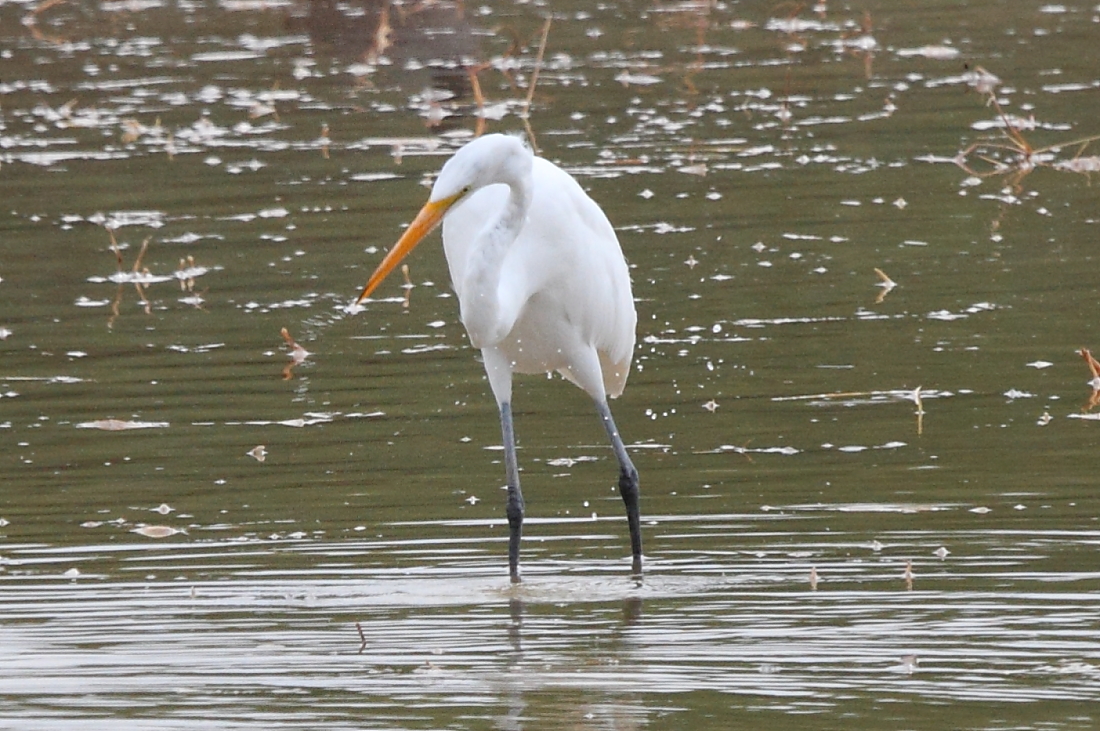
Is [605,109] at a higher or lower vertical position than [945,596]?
lower

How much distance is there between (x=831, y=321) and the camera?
1038 cm

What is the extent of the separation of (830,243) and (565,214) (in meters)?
4.78

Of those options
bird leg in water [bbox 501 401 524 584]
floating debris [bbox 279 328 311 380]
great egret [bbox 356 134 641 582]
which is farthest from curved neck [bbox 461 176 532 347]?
floating debris [bbox 279 328 311 380]

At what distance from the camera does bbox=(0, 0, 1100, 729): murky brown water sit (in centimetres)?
596

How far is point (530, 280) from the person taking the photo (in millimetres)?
7449

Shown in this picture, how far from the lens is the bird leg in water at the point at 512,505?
24.1 ft

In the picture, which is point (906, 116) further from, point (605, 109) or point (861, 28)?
point (861, 28)

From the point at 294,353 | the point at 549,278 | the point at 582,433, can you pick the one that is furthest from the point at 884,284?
the point at 549,278

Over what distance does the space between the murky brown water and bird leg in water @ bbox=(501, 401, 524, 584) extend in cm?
8

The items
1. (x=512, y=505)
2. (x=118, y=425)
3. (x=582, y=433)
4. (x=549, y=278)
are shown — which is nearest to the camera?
(x=512, y=505)

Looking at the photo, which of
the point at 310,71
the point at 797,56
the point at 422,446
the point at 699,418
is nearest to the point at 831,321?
the point at 699,418

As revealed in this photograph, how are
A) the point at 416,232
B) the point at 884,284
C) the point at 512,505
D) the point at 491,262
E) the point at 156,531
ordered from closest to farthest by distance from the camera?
the point at 416,232, the point at 491,262, the point at 512,505, the point at 156,531, the point at 884,284

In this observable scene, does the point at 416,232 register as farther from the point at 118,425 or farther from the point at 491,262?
the point at 118,425

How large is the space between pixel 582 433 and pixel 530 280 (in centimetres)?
159
